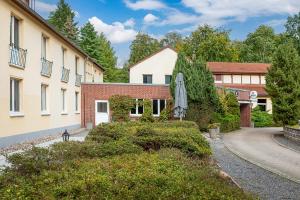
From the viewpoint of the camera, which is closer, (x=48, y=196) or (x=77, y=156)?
(x=48, y=196)

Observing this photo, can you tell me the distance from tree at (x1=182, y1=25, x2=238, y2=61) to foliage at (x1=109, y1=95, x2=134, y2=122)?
33.5 m

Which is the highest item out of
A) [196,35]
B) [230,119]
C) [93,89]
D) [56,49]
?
[196,35]

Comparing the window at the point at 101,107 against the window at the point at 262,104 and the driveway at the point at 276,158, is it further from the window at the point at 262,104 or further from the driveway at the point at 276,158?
the window at the point at 262,104

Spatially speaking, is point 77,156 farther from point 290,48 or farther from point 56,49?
point 290,48

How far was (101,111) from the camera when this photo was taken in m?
32.7

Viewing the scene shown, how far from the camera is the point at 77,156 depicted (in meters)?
7.89

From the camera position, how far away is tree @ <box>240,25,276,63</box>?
72.2 metres

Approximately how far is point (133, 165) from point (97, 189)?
175 cm

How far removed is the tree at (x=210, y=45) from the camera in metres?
65.3

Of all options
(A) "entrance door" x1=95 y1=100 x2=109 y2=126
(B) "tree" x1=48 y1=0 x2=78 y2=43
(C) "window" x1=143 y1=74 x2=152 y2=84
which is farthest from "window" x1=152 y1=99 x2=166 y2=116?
(B) "tree" x1=48 y1=0 x2=78 y2=43

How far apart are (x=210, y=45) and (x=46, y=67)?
45.2 metres

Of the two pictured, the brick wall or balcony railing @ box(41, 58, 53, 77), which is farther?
the brick wall

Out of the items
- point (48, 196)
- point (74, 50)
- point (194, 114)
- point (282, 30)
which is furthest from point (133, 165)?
point (282, 30)

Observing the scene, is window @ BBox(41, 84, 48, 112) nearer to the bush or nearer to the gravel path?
the gravel path
